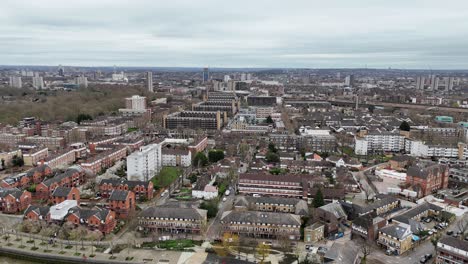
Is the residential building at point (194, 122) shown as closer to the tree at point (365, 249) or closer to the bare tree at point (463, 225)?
the bare tree at point (463, 225)

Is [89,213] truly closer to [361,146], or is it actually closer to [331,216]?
[331,216]

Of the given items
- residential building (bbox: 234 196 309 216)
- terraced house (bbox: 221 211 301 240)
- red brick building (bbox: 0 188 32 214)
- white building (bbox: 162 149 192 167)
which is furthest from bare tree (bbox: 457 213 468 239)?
red brick building (bbox: 0 188 32 214)

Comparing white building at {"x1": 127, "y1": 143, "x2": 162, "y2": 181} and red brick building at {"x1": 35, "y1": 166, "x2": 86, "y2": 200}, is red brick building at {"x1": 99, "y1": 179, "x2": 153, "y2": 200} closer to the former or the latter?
white building at {"x1": 127, "y1": 143, "x2": 162, "y2": 181}

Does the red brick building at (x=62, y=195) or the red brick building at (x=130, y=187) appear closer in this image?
the red brick building at (x=62, y=195)

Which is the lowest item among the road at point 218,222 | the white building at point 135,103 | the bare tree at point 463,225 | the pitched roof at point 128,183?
the road at point 218,222

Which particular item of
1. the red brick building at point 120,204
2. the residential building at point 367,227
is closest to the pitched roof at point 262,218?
the residential building at point 367,227
